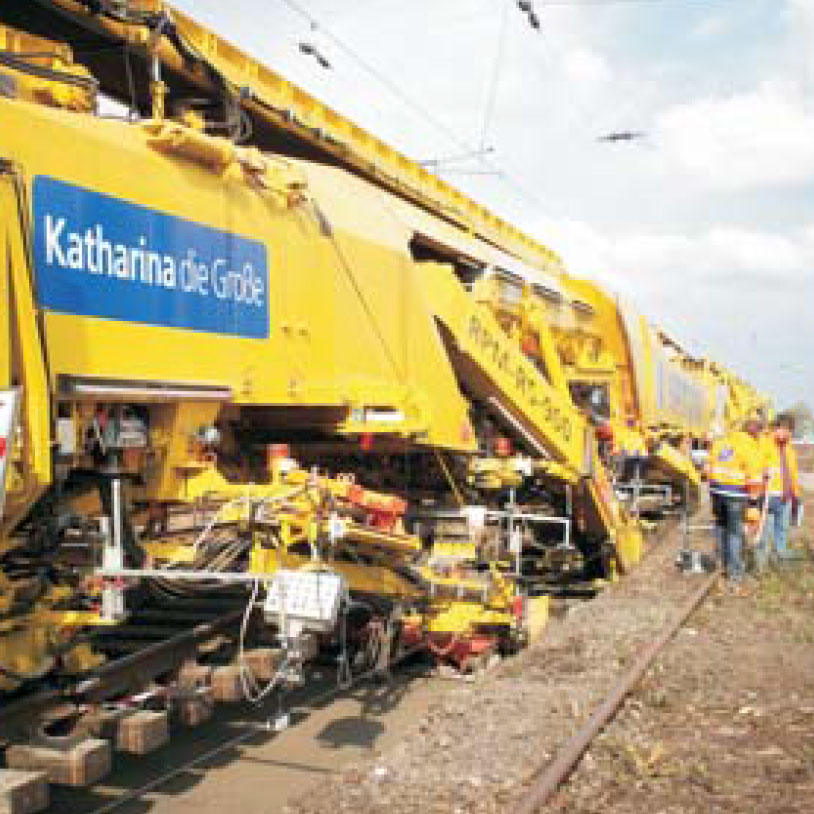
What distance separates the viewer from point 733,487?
34.4 ft

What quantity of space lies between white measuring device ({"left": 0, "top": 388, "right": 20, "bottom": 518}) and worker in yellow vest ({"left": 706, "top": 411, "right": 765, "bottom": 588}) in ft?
25.9

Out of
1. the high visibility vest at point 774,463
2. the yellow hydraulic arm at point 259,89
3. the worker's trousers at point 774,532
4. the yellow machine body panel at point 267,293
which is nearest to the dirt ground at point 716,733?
the yellow machine body panel at point 267,293

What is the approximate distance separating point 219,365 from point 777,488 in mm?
7481

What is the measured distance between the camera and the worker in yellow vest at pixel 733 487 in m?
10.4

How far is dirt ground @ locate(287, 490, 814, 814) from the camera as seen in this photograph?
4.58 meters

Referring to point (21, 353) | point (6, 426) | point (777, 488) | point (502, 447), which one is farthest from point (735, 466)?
point (6, 426)

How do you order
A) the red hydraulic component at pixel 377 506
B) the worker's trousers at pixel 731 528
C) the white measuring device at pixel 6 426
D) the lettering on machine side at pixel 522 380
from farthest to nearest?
1. the worker's trousers at pixel 731 528
2. the lettering on machine side at pixel 522 380
3. the red hydraulic component at pixel 377 506
4. the white measuring device at pixel 6 426

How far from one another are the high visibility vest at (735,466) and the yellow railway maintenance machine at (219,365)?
8.49 feet

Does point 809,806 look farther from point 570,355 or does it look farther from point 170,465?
point 570,355

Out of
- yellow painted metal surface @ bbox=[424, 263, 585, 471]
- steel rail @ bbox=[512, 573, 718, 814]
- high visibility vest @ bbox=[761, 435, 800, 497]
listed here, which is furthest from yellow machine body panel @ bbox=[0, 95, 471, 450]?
high visibility vest @ bbox=[761, 435, 800, 497]

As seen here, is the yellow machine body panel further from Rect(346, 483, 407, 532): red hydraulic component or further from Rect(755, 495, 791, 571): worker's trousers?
Rect(755, 495, 791, 571): worker's trousers

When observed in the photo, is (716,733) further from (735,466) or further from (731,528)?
(735,466)

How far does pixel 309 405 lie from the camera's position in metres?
6.32

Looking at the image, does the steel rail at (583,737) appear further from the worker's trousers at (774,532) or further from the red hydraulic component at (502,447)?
A: the worker's trousers at (774,532)
